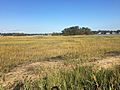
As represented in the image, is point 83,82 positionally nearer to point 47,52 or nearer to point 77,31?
point 47,52

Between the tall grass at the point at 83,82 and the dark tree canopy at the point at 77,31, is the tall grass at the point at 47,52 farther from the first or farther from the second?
the dark tree canopy at the point at 77,31

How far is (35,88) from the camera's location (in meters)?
5.66

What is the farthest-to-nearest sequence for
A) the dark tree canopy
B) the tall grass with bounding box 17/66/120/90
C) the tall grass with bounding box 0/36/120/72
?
the dark tree canopy
the tall grass with bounding box 0/36/120/72
the tall grass with bounding box 17/66/120/90

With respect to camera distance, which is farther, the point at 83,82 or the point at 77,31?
the point at 77,31

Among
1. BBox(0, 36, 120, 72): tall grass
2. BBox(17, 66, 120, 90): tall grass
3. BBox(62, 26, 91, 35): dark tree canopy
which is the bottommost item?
BBox(62, 26, 91, 35): dark tree canopy

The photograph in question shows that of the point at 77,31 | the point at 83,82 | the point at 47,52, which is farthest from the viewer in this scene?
the point at 77,31

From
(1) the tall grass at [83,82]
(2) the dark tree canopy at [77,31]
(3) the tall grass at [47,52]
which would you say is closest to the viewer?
(1) the tall grass at [83,82]

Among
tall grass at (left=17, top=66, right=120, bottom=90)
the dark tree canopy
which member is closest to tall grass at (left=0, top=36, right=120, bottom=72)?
tall grass at (left=17, top=66, right=120, bottom=90)

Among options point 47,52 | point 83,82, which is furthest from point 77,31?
point 83,82

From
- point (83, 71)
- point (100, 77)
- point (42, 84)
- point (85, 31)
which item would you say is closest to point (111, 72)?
point (100, 77)

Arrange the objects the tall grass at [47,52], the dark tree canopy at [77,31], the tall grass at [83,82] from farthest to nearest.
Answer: the dark tree canopy at [77,31] < the tall grass at [47,52] < the tall grass at [83,82]

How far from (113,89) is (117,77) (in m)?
0.54

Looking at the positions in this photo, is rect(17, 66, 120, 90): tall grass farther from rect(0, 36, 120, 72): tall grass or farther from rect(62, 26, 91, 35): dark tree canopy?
rect(62, 26, 91, 35): dark tree canopy

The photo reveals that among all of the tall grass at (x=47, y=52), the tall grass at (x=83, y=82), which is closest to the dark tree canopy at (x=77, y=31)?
the tall grass at (x=47, y=52)
